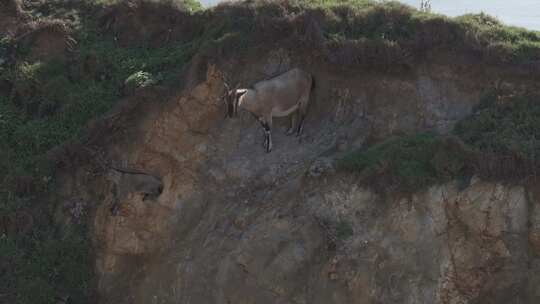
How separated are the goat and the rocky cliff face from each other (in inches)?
10.8

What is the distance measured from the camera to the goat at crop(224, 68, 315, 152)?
13.0 metres

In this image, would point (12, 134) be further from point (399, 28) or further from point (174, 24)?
point (399, 28)

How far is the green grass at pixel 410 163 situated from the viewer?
35.9 feet

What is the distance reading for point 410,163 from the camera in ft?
36.7

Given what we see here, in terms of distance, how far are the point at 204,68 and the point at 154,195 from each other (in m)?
2.87

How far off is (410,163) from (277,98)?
3129mm

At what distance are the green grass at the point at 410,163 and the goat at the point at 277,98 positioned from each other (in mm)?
1908

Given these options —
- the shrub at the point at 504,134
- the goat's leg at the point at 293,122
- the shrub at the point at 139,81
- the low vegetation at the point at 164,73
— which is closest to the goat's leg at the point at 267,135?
the goat's leg at the point at 293,122

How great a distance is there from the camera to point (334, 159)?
38.9 feet

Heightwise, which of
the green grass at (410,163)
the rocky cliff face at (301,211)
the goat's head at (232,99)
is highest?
the goat's head at (232,99)

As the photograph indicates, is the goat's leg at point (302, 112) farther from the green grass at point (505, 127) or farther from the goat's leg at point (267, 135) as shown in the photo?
the green grass at point (505, 127)

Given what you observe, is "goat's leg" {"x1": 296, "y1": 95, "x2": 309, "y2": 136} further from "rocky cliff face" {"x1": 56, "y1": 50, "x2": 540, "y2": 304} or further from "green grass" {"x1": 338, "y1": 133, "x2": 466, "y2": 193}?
"green grass" {"x1": 338, "y1": 133, "x2": 466, "y2": 193}

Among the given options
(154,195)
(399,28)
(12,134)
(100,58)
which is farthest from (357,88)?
(12,134)

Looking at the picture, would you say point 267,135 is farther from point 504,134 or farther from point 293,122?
point 504,134
